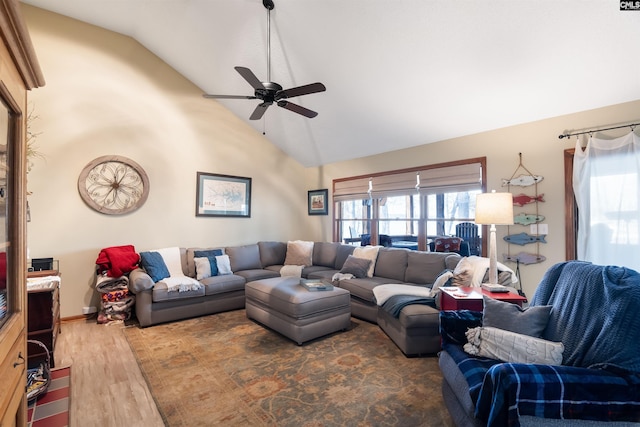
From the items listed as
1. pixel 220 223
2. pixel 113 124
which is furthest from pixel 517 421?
pixel 113 124

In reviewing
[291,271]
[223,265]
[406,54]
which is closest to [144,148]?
[223,265]

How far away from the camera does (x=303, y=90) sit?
110 inches

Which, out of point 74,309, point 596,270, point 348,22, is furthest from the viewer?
point 74,309

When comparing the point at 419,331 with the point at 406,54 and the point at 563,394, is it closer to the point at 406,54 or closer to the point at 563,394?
the point at 563,394

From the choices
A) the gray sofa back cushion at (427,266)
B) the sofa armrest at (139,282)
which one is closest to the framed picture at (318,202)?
the gray sofa back cushion at (427,266)

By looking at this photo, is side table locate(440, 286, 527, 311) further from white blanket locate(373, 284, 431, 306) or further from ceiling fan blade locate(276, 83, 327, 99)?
ceiling fan blade locate(276, 83, 327, 99)

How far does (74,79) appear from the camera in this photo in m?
3.89

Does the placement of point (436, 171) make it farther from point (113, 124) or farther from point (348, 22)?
point (113, 124)

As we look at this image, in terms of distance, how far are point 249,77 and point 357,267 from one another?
279 cm

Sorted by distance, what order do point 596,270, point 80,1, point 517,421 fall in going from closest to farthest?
1. point 517,421
2. point 596,270
3. point 80,1

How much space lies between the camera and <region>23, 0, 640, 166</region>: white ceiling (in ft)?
8.23

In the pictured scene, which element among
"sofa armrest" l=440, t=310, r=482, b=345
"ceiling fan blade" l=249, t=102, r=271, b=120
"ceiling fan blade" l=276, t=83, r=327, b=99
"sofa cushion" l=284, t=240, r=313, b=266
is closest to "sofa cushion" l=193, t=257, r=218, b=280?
"sofa cushion" l=284, t=240, r=313, b=266

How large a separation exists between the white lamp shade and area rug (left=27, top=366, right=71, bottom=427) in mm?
3445

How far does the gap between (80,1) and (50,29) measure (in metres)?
0.56
